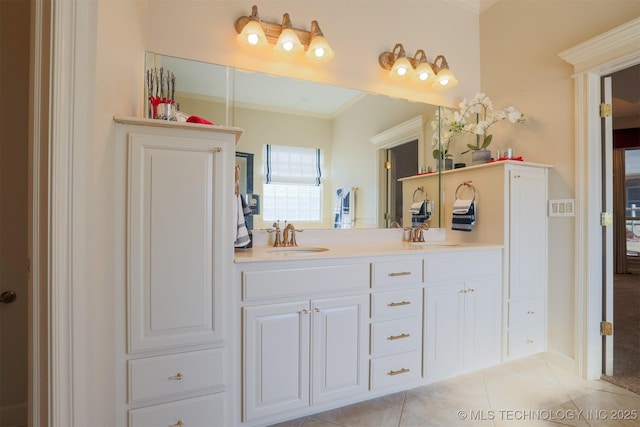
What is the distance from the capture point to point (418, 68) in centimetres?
247

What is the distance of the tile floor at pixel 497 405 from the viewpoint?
62.7 inches

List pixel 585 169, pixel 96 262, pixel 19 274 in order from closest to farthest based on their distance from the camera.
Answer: pixel 96 262 < pixel 19 274 < pixel 585 169

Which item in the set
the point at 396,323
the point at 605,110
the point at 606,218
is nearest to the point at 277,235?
the point at 396,323

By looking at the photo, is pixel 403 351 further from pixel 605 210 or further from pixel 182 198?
pixel 605 210

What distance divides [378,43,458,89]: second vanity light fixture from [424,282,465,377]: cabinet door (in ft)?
5.53

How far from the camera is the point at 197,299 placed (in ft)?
4.32

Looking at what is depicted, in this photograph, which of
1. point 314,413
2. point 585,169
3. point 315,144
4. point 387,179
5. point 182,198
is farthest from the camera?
point 387,179

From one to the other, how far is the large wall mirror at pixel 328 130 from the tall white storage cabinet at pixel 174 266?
2.29ft

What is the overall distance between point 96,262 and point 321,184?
4.83 feet

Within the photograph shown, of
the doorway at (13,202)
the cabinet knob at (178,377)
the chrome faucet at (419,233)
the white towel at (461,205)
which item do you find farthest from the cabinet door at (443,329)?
the doorway at (13,202)

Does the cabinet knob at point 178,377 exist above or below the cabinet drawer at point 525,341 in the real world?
above

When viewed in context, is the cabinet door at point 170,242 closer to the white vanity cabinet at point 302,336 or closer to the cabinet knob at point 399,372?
the white vanity cabinet at point 302,336

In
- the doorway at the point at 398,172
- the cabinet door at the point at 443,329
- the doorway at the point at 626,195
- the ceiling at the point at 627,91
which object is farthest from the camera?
the doorway at the point at 626,195

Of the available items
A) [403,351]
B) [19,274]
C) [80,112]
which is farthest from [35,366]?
[403,351]
